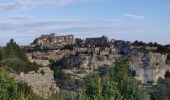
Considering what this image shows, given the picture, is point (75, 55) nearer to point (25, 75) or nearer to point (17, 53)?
point (17, 53)

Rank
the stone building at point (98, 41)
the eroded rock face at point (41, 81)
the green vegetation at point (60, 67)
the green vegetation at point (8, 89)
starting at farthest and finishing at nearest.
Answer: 1. the stone building at point (98, 41)
2. the green vegetation at point (60, 67)
3. the eroded rock face at point (41, 81)
4. the green vegetation at point (8, 89)

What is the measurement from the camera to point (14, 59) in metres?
43.6

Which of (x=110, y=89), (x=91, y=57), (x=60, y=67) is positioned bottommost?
(x=60, y=67)

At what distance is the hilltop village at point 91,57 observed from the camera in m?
45.9

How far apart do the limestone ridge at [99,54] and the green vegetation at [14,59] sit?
237cm

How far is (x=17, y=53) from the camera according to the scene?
54562 mm

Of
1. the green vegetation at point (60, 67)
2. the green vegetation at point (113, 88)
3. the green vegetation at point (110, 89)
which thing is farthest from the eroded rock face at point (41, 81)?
the green vegetation at point (110, 89)

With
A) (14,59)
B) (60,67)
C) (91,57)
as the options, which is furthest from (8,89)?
(91,57)

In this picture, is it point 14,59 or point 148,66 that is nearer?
point 14,59

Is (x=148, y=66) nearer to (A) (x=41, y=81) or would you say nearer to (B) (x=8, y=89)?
(A) (x=41, y=81)

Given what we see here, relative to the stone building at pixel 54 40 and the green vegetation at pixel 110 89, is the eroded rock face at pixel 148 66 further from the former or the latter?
the stone building at pixel 54 40

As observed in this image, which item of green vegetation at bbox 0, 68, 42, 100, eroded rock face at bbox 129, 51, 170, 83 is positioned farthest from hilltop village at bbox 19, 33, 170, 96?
green vegetation at bbox 0, 68, 42, 100

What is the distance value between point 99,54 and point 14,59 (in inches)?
1118

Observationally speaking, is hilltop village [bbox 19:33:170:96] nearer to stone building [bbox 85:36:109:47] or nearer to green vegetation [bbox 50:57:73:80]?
stone building [bbox 85:36:109:47]
